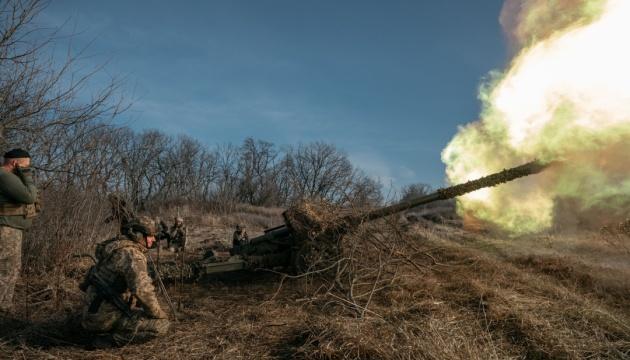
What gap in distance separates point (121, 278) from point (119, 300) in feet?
0.76

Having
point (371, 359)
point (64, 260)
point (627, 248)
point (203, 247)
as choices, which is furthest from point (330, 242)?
point (627, 248)

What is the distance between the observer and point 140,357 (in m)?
4.79

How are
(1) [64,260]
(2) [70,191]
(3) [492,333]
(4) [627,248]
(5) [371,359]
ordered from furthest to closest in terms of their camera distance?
(4) [627,248]
(2) [70,191]
(1) [64,260]
(3) [492,333]
(5) [371,359]

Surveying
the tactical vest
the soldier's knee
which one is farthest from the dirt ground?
the tactical vest

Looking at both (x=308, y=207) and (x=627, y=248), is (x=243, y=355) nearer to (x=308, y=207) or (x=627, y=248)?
(x=308, y=207)

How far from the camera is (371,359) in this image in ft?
14.5

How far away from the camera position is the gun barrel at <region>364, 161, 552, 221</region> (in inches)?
297

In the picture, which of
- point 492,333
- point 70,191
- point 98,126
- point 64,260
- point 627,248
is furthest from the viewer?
point 627,248

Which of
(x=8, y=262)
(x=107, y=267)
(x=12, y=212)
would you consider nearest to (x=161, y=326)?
(x=107, y=267)

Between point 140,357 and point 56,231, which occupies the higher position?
point 56,231

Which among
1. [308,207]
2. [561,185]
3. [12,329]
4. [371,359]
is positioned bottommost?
[12,329]

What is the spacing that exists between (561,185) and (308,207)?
452 centimetres

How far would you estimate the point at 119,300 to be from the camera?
5.02 metres

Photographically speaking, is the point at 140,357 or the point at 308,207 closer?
the point at 140,357
